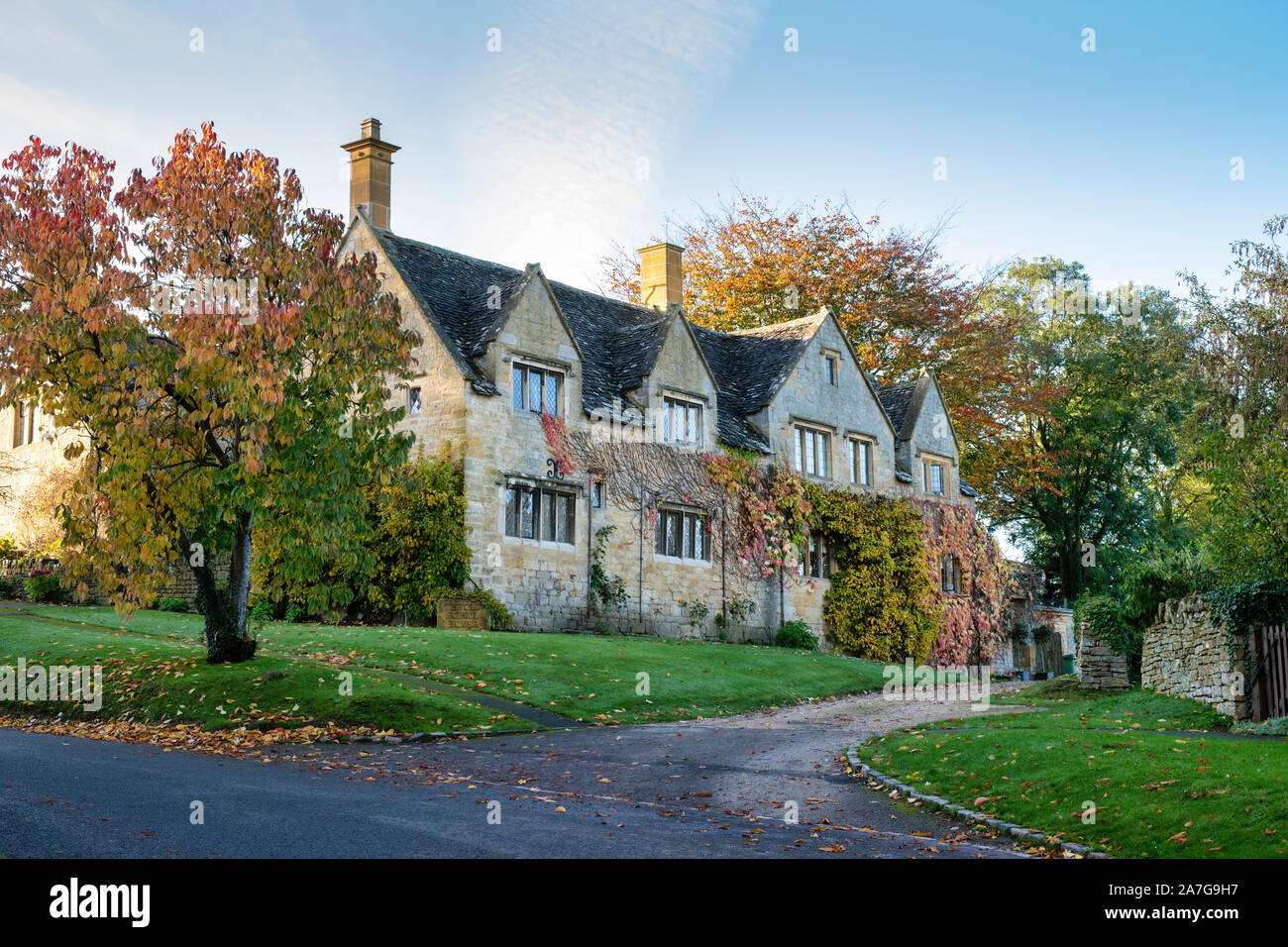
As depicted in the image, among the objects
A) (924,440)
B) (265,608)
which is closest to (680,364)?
(924,440)

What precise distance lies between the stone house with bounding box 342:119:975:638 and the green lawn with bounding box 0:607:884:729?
11.2ft

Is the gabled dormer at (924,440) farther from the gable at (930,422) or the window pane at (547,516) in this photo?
the window pane at (547,516)

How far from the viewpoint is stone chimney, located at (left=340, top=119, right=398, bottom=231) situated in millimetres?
32906

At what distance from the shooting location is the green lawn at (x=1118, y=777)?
10328 millimetres

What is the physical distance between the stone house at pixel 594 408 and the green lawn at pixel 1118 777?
13786mm

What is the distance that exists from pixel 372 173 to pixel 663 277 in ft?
37.4

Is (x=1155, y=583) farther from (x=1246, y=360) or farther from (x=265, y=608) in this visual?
(x=265, y=608)

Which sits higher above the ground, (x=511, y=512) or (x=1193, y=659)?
(x=511, y=512)

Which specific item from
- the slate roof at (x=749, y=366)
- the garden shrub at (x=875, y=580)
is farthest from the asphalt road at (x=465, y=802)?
the garden shrub at (x=875, y=580)

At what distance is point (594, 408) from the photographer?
107ft

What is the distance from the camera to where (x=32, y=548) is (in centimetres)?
3619
